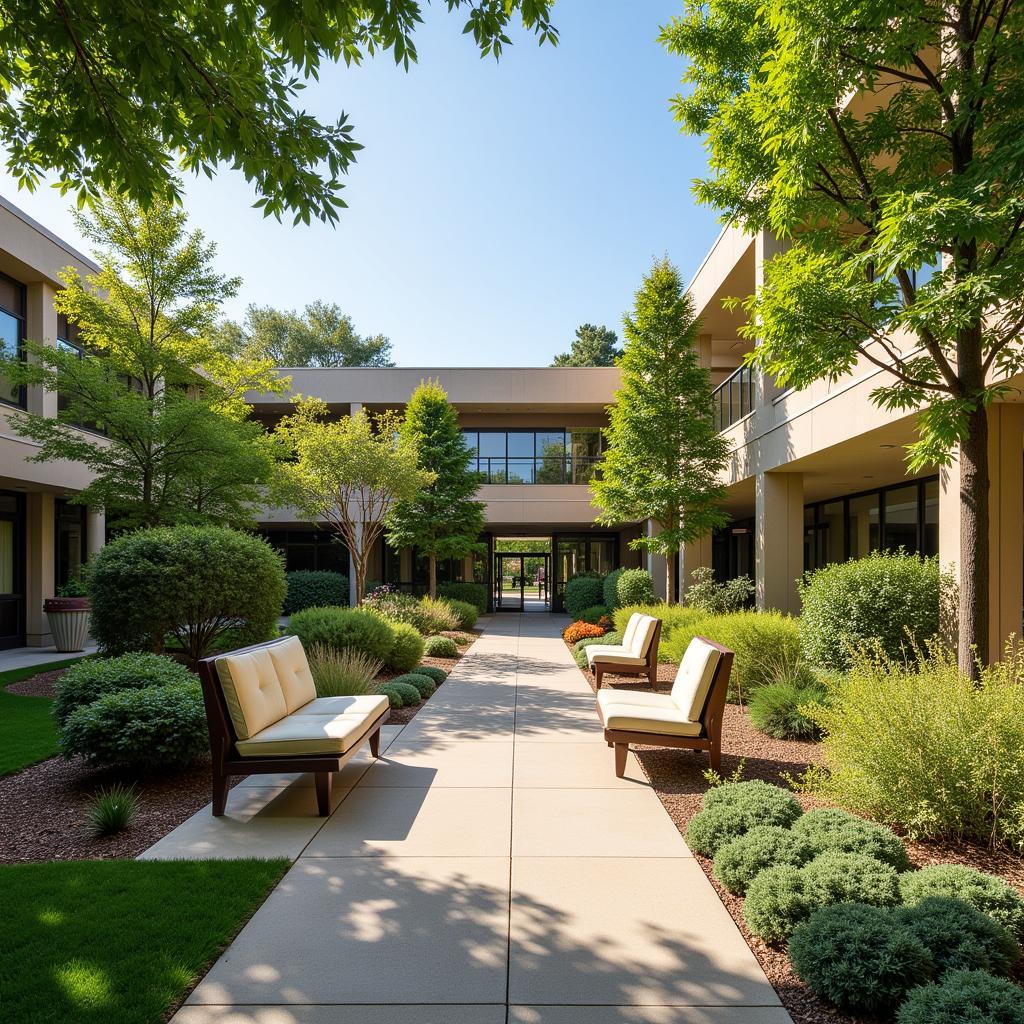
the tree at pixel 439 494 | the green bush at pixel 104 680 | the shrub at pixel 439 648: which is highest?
the tree at pixel 439 494

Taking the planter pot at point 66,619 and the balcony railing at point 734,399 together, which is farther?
the planter pot at point 66,619

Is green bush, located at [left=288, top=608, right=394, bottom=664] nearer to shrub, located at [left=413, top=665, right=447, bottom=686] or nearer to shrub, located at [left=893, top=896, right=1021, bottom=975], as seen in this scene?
shrub, located at [left=413, top=665, right=447, bottom=686]

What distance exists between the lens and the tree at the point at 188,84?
4273 millimetres

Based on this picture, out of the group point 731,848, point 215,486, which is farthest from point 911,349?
point 215,486

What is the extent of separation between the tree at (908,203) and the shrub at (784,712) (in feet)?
7.49

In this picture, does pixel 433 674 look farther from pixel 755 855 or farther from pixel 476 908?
pixel 755 855

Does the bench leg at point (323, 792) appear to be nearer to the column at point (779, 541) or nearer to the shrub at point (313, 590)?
the column at point (779, 541)

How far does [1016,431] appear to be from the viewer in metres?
7.39

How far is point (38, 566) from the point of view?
16828 millimetres

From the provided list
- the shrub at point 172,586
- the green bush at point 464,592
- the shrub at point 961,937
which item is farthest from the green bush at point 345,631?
the green bush at point 464,592

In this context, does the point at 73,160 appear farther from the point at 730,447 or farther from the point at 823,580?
the point at 730,447

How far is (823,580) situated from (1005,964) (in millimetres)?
5959

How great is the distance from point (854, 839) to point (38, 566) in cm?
1884

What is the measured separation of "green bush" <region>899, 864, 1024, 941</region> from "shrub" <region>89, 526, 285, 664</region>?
28.6ft
